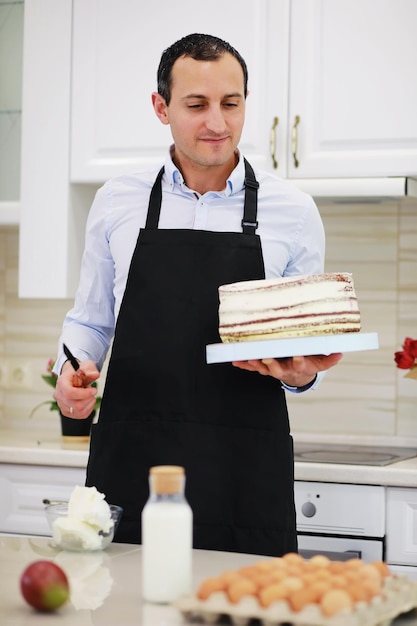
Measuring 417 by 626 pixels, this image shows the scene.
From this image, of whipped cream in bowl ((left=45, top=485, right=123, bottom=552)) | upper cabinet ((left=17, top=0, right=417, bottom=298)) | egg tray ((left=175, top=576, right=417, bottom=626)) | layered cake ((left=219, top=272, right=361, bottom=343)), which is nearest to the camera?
egg tray ((left=175, top=576, right=417, bottom=626))

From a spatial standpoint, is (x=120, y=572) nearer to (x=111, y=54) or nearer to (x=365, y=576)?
(x=365, y=576)

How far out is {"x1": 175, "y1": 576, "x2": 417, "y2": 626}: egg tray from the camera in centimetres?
91

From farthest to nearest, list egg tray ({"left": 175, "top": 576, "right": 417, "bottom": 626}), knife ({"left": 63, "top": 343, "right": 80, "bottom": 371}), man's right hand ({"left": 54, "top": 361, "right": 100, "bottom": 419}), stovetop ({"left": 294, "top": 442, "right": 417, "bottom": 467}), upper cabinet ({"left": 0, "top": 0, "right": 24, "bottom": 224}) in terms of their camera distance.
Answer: upper cabinet ({"left": 0, "top": 0, "right": 24, "bottom": 224}) → stovetop ({"left": 294, "top": 442, "right": 417, "bottom": 467}) → knife ({"left": 63, "top": 343, "right": 80, "bottom": 371}) → man's right hand ({"left": 54, "top": 361, "right": 100, "bottom": 419}) → egg tray ({"left": 175, "top": 576, "right": 417, "bottom": 626})

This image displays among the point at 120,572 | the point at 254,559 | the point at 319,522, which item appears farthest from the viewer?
the point at 319,522

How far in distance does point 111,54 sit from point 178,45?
90cm

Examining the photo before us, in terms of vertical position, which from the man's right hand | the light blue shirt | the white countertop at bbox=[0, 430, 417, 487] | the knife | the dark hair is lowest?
the white countertop at bbox=[0, 430, 417, 487]

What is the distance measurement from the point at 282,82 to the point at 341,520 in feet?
3.75

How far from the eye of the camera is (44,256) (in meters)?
2.84

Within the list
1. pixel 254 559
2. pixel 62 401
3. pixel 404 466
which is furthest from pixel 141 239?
pixel 404 466

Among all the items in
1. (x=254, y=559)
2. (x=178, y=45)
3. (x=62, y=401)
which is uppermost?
(x=178, y=45)

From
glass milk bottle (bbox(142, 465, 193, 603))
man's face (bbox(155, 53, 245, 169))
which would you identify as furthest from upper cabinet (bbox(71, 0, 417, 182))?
glass milk bottle (bbox(142, 465, 193, 603))

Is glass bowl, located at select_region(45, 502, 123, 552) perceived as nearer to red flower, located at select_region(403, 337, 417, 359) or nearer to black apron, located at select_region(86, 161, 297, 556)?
black apron, located at select_region(86, 161, 297, 556)

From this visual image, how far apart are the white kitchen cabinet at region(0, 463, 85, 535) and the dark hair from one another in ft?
3.63

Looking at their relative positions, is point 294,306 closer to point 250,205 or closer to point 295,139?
point 250,205
